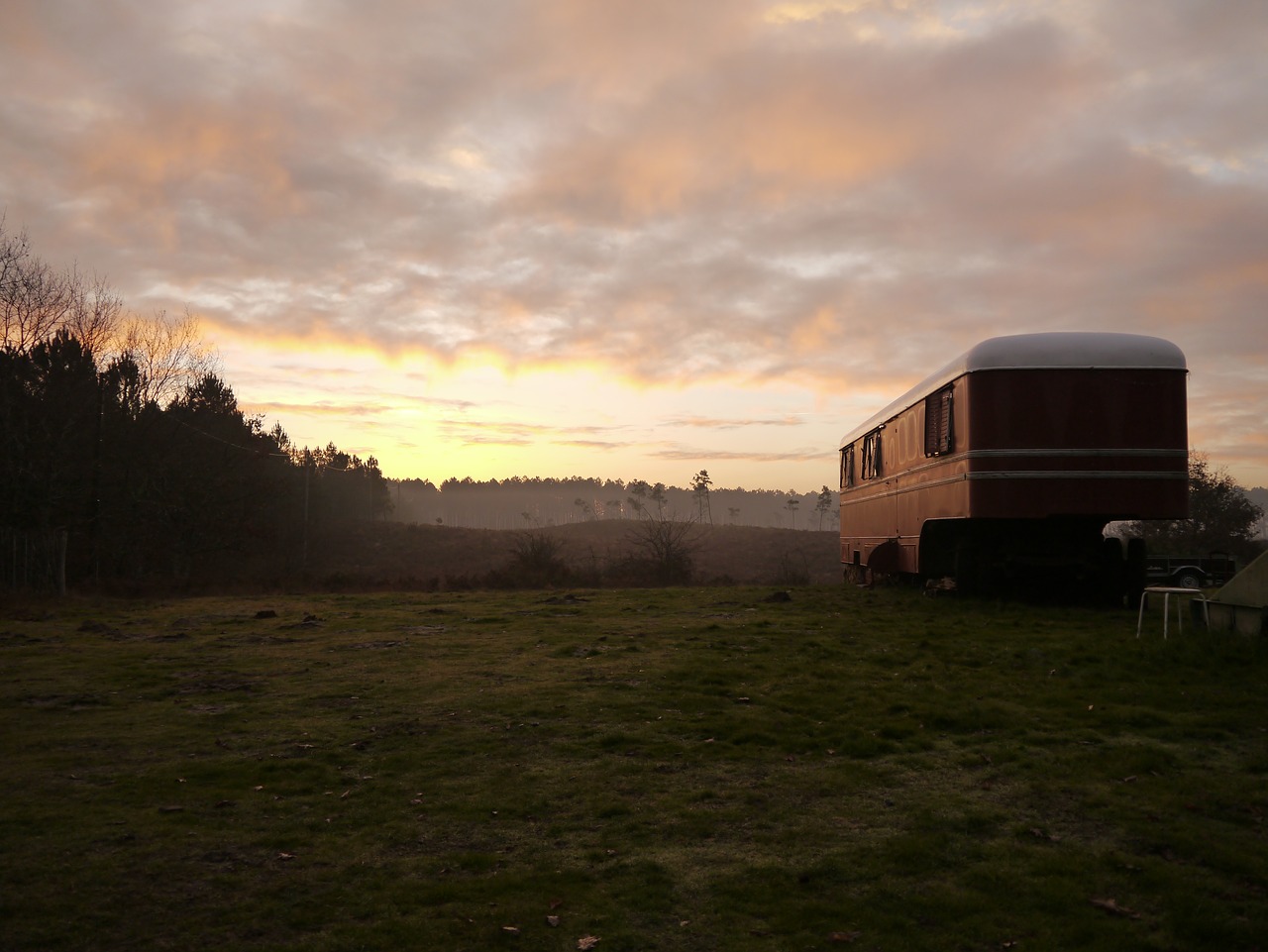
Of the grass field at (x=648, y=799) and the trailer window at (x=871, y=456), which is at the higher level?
the trailer window at (x=871, y=456)

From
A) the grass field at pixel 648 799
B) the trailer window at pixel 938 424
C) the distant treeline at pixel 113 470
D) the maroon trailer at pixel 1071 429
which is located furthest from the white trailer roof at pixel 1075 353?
the distant treeline at pixel 113 470

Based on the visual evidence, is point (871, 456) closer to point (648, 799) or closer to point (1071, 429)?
point (1071, 429)

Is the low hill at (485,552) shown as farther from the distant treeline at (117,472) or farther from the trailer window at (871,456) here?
the trailer window at (871,456)

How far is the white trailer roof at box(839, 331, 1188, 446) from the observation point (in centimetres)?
1445

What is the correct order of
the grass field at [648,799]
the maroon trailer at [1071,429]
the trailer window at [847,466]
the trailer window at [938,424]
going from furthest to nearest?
1. the trailer window at [847,466]
2. the trailer window at [938,424]
3. the maroon trailer at [1071,429]
4. the grass field at [648,799]

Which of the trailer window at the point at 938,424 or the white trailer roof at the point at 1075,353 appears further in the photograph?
the trailer window at the point at 938,424

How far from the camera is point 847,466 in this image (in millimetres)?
27516

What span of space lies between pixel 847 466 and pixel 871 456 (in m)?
4.40

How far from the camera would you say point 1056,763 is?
619cm

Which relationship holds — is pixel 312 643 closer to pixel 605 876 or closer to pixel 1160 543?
pixel 605 876

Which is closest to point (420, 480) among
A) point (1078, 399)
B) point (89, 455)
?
point (89, 455)

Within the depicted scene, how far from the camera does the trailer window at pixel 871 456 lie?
2233 centimetres

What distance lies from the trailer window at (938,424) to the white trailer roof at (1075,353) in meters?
1.13

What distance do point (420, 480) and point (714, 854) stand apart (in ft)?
651
